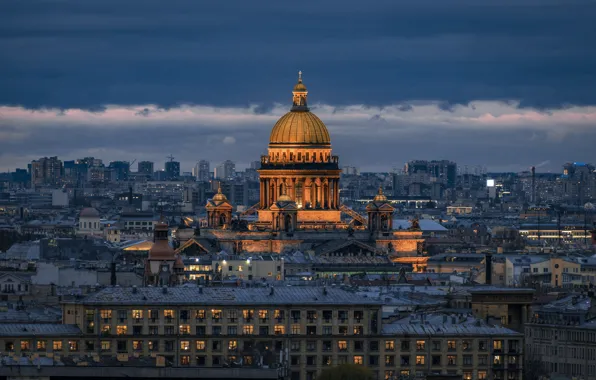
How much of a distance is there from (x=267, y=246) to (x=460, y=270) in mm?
11157

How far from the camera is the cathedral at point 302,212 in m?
170

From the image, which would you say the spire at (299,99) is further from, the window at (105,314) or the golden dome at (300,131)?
the window at (105,314)

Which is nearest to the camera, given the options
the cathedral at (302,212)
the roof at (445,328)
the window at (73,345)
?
the window at (73,345)

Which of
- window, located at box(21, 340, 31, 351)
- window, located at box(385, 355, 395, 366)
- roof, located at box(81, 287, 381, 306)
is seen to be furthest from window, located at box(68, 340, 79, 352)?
window, located at box(385, 355, 395, 366)

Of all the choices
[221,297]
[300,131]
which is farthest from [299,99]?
[221,297]

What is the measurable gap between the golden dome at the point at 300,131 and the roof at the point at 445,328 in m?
70.1

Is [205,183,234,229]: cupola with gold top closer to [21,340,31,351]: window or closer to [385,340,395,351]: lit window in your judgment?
[385,340,395,351]: lit window

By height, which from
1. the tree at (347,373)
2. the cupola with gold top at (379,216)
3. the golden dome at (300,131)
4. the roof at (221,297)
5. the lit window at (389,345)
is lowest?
the tree at (347,373)

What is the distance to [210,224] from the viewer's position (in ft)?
583

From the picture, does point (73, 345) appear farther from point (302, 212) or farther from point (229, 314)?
→ point (302, 212)

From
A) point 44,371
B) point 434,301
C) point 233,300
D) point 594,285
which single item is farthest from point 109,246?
point 44,371

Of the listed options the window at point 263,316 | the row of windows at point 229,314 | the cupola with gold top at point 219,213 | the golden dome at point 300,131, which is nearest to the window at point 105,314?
the row of windows at point 229,314

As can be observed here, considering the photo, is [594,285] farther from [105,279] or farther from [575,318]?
[575,318]

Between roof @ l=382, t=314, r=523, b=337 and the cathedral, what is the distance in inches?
2311
